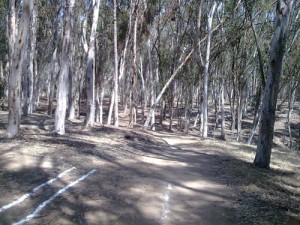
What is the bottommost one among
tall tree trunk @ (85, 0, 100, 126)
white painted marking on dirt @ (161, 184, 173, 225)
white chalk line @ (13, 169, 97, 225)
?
white painted marking on dirt @ (161, 184, 173, 225)

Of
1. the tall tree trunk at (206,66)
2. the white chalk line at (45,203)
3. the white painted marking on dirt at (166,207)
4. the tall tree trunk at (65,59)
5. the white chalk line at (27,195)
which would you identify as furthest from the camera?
the tall tree trunk at (206,66)

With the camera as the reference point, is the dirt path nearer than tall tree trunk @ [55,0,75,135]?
Yes

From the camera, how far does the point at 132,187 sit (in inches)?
342

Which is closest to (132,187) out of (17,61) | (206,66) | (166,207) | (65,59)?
(166,207)

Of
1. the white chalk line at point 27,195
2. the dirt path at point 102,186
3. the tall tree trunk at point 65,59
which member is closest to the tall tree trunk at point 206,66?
the dirt path at point 102,186

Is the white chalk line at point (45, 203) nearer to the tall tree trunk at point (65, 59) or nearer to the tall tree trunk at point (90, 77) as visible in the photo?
the tall tree trunk at point (65, 59)

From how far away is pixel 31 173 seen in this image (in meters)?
8.59

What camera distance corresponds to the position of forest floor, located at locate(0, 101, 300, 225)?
22.3 ft

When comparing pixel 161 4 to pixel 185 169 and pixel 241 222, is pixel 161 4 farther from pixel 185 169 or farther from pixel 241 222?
pixel 241 222

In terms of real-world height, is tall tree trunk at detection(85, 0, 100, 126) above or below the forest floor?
above

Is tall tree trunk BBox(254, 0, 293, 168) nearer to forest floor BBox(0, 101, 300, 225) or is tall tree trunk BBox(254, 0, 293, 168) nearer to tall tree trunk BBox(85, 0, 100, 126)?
forest floor BBox(0, 101, 300, 225)

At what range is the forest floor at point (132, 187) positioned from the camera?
267 inches

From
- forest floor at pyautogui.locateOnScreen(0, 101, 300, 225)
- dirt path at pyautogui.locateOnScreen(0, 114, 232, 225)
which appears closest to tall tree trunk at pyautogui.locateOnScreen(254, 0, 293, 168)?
forest floor at pyautogui.locateOnScreen(0, 101, 300, 225)

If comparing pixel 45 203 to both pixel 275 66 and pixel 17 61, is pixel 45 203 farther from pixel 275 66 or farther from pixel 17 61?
pixel 275 66
